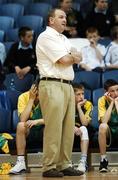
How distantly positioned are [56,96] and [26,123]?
1402 millimetres

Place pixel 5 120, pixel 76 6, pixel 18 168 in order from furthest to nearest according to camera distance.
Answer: pixel 76 6 < pixel 5 120 < pixel 18 168

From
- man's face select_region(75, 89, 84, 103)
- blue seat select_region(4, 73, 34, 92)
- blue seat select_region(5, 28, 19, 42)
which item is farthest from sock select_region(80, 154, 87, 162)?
blue seat select_region(5, 28, 19, 42)

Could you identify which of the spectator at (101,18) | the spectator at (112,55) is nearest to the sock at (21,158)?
the spectator at (112,55)

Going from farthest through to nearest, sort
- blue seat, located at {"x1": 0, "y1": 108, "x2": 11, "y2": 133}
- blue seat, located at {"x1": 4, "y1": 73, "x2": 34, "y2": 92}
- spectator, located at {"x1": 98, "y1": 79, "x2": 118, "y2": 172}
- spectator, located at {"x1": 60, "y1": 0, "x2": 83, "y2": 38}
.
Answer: spectator, located at {"x1": 60, "y1": 0, "x2": 83, "y2": 38}
blue seat, located at {"x1": 4, "y1": 73, "x2": 34, "y2": 92}
blue seat, located at {"x1": 0, "y1": 108, "x2": 11, "y2": 133}
spectator, located at {"x1": 98, "y1": 79, "x2": 118, "y2": 172}

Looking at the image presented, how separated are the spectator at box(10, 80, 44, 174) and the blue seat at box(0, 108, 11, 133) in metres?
0.40

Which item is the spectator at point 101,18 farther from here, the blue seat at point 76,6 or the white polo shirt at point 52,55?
the white polo shirt at point 52,55

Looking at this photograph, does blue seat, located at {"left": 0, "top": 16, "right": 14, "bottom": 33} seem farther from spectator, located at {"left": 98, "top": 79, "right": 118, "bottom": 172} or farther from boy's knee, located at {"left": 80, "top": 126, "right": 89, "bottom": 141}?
boy's knee, located at {"left": 80, "top": 126, "right": 89, "bottom": 141}

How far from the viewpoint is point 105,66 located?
422 inches

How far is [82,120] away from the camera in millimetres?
8773

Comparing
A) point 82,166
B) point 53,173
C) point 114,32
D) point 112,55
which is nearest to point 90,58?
point 112,55

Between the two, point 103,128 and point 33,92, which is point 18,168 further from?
point 103,128

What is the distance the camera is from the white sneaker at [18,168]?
8.13 meters

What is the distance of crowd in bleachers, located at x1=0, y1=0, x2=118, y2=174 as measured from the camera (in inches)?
391

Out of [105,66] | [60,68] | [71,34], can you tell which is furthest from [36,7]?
[60,68]
